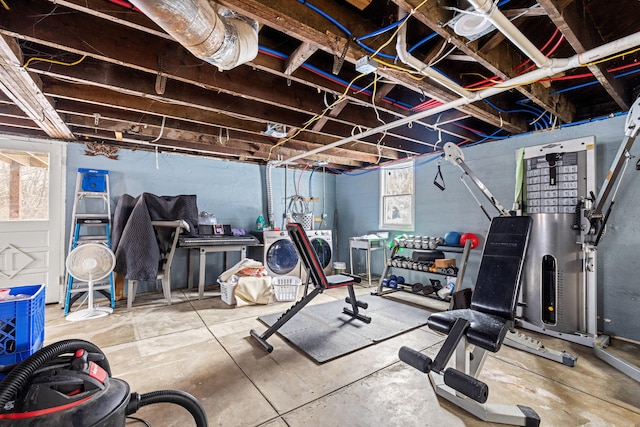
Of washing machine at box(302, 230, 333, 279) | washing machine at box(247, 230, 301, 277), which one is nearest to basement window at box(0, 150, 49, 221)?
washing machine at box(247, 230, 301, 277)

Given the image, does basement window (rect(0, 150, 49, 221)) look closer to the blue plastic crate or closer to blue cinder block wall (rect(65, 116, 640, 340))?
blue cinder block wall (rect(65, 116, 640, 340))

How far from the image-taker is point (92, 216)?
3.65 meters

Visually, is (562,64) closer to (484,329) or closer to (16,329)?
(484,329)

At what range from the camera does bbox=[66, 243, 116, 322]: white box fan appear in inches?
123

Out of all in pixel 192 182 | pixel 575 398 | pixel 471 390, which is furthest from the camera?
pixel 192 182

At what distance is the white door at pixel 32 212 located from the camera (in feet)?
11.4

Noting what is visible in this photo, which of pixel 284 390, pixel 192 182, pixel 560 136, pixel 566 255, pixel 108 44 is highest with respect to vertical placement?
pixel 108 44

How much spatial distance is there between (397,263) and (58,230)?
4.64 m

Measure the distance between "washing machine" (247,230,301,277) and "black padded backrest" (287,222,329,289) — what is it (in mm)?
1940

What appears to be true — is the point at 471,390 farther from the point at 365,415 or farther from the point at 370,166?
Result: the point at 370,166

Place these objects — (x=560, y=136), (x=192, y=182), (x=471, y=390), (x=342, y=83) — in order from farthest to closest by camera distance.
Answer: (x=192, y=182) < (x=560, y=136) < (x=342, y=83) < (x=471, y=390)

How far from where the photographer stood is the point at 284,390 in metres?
1.90

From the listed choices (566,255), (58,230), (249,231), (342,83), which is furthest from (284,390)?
(58,230)

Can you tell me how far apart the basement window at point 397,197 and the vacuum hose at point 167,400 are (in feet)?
13.6
